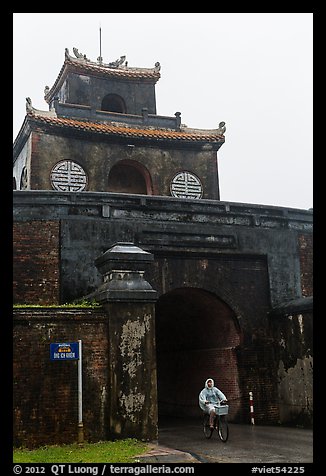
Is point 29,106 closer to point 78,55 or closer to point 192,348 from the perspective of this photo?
point 78,55

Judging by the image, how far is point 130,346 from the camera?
10242mm

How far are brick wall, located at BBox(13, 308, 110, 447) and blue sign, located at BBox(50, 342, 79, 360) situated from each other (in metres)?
0.17

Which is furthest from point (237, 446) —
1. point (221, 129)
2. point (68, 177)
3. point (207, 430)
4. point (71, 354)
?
point (221, 129)

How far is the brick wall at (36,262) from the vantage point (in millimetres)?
12469

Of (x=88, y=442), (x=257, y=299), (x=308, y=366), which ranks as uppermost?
(x=257, y=299)

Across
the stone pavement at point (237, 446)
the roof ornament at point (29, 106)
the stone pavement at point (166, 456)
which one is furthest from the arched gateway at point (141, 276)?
the stone pavement at point (166, 456)

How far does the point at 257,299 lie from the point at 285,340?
129 cm

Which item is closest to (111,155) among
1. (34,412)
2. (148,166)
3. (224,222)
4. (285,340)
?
(148,166)

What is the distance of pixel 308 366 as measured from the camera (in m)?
12.7

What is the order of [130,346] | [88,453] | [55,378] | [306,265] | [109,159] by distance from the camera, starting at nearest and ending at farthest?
[88,453]
[55,378]
[130,346]
[306,265]
[109,159]

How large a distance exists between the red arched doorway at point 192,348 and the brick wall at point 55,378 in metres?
4.28

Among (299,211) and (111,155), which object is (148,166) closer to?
(111,155)

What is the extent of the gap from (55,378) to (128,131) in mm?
11717

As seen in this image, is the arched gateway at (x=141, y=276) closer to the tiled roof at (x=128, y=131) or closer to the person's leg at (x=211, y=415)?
the tiled roof at (x=128, y=131)
